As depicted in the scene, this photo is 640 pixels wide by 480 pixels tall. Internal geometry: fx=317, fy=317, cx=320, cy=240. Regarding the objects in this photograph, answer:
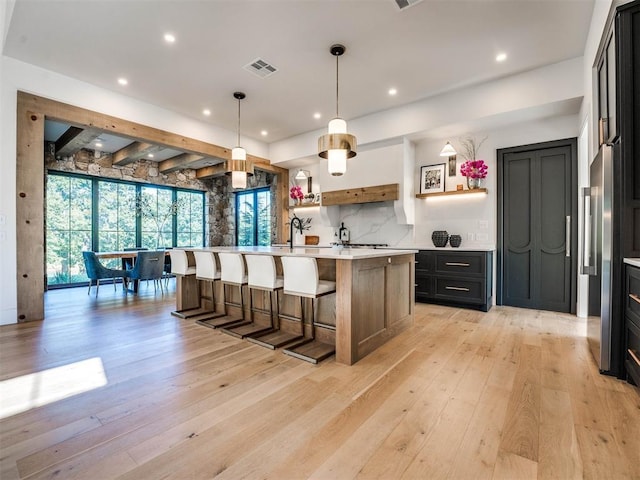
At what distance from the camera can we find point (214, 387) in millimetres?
2176

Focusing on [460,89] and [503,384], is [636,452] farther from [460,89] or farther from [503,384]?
[460,89]

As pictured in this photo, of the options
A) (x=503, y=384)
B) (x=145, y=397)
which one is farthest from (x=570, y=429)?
(x=145, y=397)

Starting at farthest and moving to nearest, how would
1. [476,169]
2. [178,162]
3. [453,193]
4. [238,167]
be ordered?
[178,162] < [453,193] < [476,169] < [238,167]

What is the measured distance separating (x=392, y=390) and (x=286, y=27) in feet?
11.2

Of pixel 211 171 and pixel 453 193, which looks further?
pixel 211 171

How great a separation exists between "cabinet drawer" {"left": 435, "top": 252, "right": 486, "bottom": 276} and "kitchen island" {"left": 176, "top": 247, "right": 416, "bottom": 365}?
1.36 m

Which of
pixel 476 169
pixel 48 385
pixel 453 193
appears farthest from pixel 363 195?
pixel 48 385

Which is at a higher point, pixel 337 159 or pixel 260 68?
pixel 260 68

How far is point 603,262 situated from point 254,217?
24.1 ft

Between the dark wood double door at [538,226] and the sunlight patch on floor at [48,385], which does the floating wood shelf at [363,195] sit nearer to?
the dark wood double door at [538,226]

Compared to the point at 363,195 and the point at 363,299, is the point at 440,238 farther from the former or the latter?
the point at 363,299

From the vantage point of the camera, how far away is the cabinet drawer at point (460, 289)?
437 centimetres

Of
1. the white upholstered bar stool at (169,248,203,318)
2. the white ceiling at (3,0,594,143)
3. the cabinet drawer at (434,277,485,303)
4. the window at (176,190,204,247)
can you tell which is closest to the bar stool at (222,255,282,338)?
the white upholstered bar stool at (169,248,203,318)

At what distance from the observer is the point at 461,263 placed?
4531 millimetres
